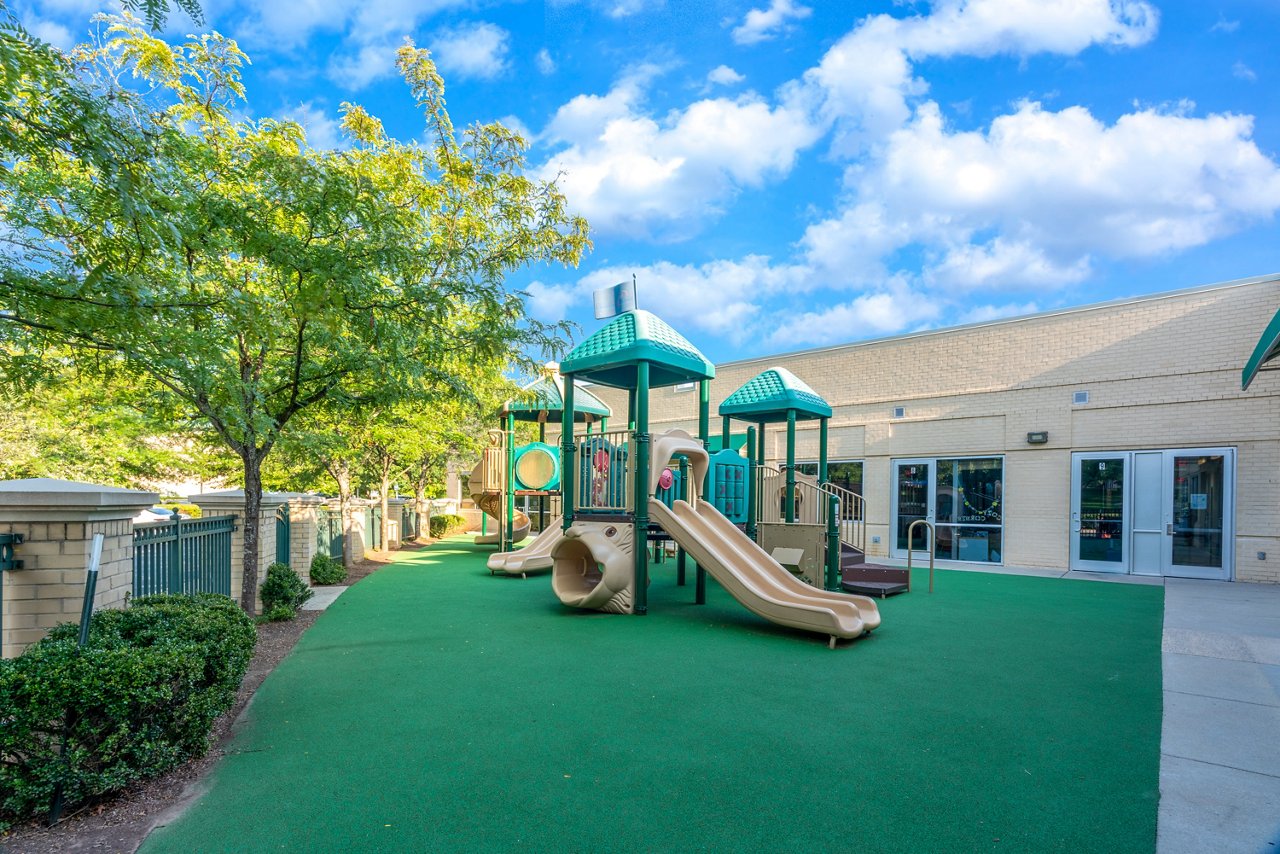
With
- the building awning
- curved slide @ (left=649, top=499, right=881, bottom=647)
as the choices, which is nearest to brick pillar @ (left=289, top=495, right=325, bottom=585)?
curved slide @ (left=649, top=499, right=881, bottom=647)

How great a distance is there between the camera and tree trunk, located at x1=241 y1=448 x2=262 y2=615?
7.37 m

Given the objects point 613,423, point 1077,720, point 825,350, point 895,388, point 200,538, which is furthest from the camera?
point 613,423

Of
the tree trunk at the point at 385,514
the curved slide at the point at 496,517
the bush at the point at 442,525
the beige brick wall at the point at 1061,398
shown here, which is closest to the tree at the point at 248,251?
the curved slide at the point at 496,517

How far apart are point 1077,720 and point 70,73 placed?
22.8 feet

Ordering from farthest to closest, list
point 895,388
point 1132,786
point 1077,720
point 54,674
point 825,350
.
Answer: point 825,350
point 895,388
point 1077,720
point 1132,786
point 54,674

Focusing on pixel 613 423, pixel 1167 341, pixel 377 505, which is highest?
pixel 1167 341

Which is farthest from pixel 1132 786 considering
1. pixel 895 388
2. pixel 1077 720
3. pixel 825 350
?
pixel 825 350

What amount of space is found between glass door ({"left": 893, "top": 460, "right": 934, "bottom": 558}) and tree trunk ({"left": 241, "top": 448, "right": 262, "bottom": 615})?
496 inches

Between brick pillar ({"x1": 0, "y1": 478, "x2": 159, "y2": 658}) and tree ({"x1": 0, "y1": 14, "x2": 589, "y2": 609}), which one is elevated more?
tree ({"x1": 0, "y1": 14, "x2": 589, "y2": 609})

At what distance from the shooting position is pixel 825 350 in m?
16.7

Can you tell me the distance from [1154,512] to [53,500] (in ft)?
50.0

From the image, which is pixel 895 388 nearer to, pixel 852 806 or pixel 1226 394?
pixel 1226 394

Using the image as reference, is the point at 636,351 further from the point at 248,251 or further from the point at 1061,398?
the point at 1061,398

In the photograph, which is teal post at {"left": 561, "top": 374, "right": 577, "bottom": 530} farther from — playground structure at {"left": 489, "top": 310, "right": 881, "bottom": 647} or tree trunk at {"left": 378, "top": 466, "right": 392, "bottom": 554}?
tree trunk at {"left": 378, "top": 466, "right": 392, "bottom": 554}
